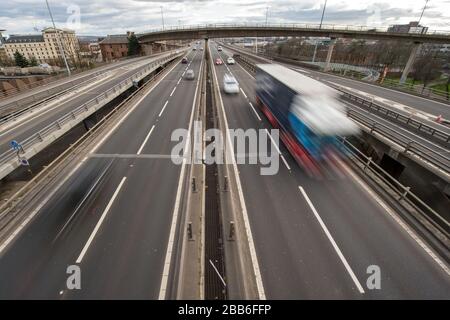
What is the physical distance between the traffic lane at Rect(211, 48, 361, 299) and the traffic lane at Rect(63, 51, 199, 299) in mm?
4251

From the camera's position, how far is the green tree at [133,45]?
90.6m

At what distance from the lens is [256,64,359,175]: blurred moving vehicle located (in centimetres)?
1191

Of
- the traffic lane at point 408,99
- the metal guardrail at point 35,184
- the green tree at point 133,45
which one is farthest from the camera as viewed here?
the green tree at point 133,45

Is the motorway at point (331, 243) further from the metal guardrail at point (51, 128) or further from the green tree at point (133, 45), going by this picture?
the green tree at point (133, 45)

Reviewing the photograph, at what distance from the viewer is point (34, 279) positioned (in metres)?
7.69

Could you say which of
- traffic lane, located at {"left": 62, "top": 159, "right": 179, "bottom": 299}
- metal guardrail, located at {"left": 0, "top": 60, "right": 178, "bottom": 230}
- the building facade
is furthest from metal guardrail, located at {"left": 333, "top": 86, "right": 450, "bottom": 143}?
the building facade

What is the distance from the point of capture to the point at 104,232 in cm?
951

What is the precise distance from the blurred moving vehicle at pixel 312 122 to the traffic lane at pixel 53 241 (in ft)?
39.3

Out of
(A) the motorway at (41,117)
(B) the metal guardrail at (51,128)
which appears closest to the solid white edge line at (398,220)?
(B) the metal guardrail at (51,128)

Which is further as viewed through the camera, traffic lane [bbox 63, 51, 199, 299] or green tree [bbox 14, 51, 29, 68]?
green tree [bbox 14, 51, 29, 68]

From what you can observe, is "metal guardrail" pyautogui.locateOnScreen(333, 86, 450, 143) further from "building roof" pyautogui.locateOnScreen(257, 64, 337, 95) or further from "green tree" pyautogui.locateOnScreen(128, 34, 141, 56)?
"green tree" pyautogui.locateOnScreen(128, 34, 141, 56)

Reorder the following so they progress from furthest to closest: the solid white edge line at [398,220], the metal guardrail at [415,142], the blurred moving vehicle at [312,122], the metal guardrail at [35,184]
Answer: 1. the metal guardrail at [415,142]
2. the blurred moving vehicle at [312,122]
3. the metal guardrail at [35,184]
4. the solid white edge line at [398,220]
